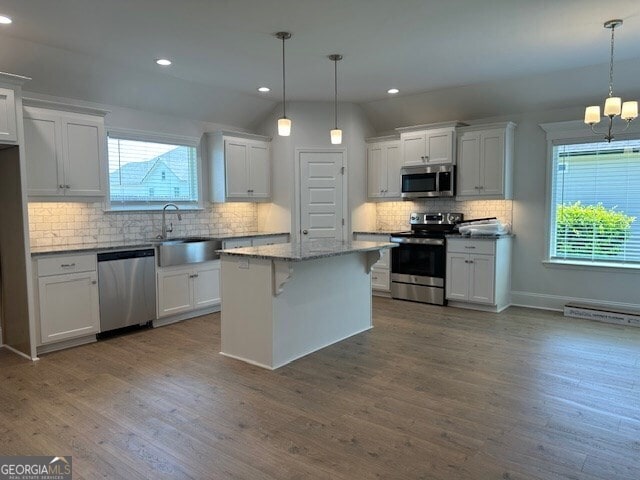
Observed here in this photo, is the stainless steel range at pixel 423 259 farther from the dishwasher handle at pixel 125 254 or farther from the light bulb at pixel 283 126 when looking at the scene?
the dishwasher handle at pixel 125 254

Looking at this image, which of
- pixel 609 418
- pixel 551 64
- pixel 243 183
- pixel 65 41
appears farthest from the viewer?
pixel 243 183

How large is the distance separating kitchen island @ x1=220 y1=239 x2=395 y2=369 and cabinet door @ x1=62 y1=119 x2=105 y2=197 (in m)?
1.83

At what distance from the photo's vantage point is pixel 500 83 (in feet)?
18.3

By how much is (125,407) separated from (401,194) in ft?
15.9

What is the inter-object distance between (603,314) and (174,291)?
5.05m

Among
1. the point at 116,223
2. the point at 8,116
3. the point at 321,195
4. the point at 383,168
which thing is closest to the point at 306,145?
the point at 321,195

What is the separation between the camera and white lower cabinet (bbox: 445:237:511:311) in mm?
5633

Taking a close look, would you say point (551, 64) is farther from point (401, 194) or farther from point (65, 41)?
point (65, 41)

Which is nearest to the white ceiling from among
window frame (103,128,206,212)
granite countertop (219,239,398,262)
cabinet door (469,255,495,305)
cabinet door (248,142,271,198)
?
window frame (103,128,206,212)

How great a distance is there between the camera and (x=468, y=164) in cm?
603

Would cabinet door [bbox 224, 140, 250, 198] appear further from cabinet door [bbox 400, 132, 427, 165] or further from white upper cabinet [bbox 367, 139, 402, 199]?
cabinet door [bbox 400, 132, 427, 165]

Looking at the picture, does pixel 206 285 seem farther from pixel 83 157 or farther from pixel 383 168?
pixel 383 168

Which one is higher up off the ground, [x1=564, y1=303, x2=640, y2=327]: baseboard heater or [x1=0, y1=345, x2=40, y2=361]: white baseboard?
[x1=564, y1=303, x2=640, y2=327]: baseboard heater

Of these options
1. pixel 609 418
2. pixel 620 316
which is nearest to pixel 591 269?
pixel 620 316
